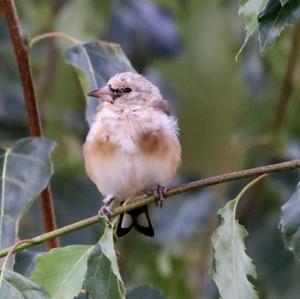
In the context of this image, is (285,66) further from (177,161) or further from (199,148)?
(199,148)

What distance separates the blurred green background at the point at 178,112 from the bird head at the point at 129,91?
520mm

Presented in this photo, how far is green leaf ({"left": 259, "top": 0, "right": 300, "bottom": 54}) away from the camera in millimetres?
2047

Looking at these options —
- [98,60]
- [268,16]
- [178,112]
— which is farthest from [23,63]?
[178,112]

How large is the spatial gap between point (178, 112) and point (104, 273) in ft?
12.0

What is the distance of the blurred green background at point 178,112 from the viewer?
4.18 meters

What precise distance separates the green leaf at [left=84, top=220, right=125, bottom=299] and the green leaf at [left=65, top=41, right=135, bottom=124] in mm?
744

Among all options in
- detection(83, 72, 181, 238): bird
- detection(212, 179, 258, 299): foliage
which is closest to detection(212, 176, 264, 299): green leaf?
detection(212, 179, 258, 299): foliage

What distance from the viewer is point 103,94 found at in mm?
3105

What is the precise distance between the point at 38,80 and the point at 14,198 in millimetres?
2580

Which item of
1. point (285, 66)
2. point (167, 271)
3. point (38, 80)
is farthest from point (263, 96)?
point (38, 80)

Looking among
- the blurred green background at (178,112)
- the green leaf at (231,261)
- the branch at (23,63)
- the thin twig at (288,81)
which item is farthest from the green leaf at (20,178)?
the thin twig at (288,81)

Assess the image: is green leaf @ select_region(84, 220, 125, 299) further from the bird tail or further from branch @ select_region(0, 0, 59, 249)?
the bird tail

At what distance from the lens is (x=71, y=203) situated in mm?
4223

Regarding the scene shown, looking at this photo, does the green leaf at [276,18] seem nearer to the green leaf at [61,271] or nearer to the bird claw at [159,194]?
the bird claw at [159,194]
